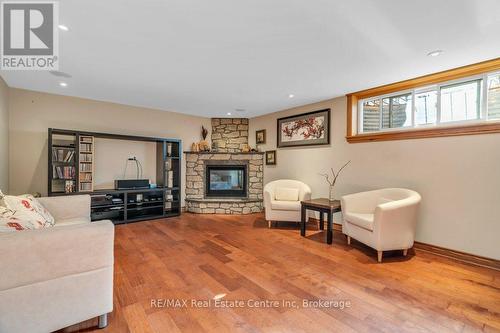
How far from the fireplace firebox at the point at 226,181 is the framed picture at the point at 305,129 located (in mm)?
1224

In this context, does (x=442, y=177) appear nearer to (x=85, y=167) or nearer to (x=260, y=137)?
(x=260, y=137)

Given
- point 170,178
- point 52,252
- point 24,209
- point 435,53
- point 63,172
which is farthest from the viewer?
point 170,178

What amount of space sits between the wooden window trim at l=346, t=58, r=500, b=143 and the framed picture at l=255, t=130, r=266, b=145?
2.07 meters

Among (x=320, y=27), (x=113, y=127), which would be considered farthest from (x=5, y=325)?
(x=113, y=127)

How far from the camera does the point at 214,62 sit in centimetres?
265

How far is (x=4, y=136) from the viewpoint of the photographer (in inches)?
132

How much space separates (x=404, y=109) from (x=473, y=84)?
76 centimetres

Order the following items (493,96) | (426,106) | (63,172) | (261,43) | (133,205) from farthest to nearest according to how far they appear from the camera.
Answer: (133,205), (63,172), (426,106), (493,96), (261,43)

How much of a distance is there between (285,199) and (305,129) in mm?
1464

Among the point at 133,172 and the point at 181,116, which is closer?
the point at 133,172

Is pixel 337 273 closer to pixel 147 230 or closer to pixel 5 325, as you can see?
pixel 5 325

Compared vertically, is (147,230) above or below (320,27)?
below

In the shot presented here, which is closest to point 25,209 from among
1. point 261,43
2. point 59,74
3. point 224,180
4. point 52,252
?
point 52,252

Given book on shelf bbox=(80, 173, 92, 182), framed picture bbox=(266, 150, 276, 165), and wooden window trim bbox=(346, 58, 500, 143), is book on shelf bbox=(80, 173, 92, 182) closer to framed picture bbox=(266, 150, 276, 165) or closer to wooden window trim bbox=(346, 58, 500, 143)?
framed picture bbox=(266, 150, 276, 165)
